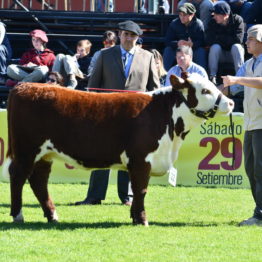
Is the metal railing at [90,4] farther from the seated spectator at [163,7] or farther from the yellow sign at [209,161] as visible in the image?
the yellow sign at [209,161]

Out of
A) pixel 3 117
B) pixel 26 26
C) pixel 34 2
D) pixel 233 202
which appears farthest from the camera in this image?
pixel 34 2

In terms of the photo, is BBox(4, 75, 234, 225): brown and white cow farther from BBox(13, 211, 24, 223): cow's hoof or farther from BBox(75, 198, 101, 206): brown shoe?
BBox(75, 198, 101, 206): brown shoe

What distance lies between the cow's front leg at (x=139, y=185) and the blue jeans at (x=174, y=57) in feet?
22.2

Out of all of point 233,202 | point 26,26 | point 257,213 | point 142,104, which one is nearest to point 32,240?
point 142,104

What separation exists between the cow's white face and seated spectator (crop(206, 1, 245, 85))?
244 inches

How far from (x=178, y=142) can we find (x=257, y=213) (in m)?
Answer: 1.30

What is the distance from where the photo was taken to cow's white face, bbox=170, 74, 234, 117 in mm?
9234

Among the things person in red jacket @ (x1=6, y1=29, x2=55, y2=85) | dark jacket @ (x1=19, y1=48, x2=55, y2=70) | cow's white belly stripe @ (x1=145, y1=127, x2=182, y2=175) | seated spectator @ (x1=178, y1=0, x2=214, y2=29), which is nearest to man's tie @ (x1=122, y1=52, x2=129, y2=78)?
cow's white belly stripe @ (x1=145, y1=127, x2=182, y2=175)

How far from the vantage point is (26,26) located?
1831cm

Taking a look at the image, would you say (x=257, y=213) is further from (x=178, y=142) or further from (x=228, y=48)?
(x=228, y=48)

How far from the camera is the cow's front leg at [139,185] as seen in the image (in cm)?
920

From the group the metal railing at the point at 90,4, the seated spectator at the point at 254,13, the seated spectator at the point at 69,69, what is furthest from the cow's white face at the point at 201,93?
the metal railing at the point at 90,4

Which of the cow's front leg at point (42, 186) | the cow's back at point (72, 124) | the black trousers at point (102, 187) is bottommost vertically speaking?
the black trousers at point (102, 187)

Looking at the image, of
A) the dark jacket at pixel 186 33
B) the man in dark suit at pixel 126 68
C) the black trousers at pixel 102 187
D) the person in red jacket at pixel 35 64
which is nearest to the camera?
the man in dark suit at pixel 126 68
